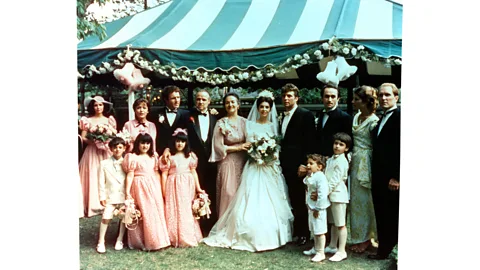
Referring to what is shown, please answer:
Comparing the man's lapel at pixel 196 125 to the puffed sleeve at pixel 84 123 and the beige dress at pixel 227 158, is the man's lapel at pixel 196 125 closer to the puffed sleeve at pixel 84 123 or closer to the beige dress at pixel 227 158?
the beige dress at pixel 227 158

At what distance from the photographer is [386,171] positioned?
13.9 ft

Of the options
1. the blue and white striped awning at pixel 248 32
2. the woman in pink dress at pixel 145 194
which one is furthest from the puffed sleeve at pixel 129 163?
the blue and white striped awning at pixel 248 32

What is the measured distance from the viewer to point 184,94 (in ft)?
15.4

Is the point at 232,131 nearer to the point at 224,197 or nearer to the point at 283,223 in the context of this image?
the point at 224,197

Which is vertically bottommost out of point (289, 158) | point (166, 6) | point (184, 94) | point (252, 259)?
point (252, 259)

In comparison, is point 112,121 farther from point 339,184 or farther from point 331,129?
point 339,184

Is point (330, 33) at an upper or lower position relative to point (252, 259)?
upper

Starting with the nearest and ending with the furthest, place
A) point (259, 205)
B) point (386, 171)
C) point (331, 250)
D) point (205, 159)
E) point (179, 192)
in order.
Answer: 1. point (386, 171)
2. point (331, 250)
3. point (259, 205)
4. point (179, 192)
5. point (205, 159)

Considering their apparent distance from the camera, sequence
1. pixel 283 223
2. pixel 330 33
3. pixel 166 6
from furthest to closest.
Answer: pixel 166 6 < pixel 283 223 < pixel 330 33

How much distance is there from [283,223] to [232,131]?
1.00m

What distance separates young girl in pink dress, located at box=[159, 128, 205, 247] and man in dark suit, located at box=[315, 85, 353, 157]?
1.27m

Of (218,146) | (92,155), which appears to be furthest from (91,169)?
(218,146)

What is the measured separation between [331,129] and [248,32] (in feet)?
4.04

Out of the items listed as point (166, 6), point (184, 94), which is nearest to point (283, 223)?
point (184, 94)
